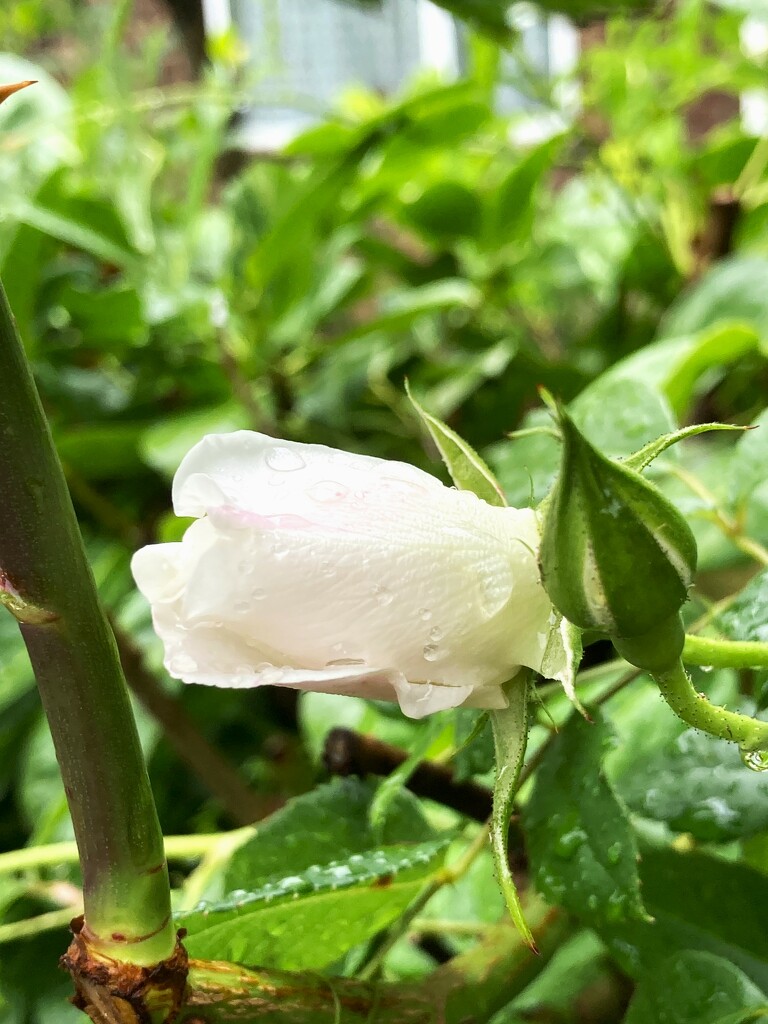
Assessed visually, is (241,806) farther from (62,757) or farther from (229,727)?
(62,757)

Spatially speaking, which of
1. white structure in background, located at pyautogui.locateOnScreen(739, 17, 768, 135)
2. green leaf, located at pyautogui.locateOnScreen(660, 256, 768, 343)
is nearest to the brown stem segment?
green leaf, located at pyautogui.locateOnScreen(660, 256, 768, 343)

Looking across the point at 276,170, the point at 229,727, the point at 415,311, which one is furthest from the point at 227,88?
the point at 229,727

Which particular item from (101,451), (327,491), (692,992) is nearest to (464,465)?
(327,491)

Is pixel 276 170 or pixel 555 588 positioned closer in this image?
pixel 555 588

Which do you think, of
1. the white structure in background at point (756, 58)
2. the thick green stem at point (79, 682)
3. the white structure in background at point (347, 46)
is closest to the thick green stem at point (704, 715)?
the thick green stem at point (79, 682)

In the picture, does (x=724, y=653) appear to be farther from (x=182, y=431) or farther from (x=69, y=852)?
(x=182, y=431)

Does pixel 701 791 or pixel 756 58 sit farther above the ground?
pixel 756 58
